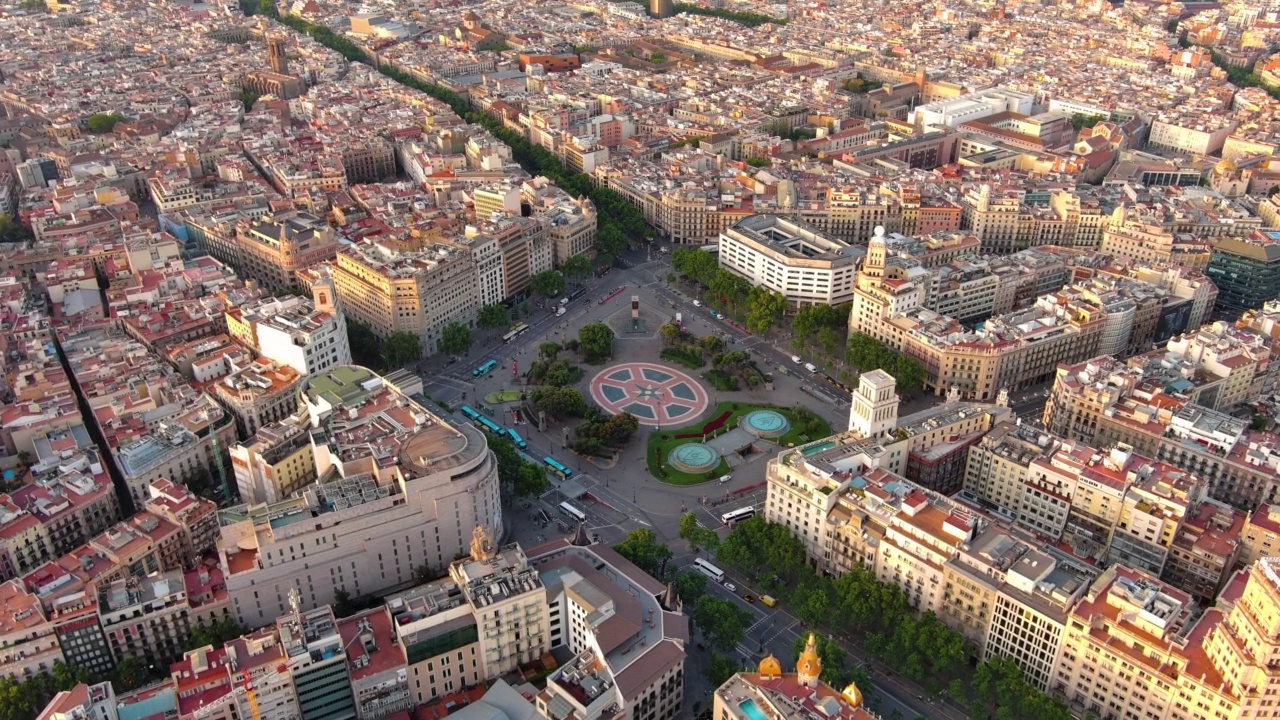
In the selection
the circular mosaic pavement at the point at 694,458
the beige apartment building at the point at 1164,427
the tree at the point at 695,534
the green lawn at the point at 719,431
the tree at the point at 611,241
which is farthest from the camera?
the tree at the point at 611,241

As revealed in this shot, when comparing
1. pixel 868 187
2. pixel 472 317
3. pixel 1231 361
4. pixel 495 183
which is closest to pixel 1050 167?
pixel 868 187

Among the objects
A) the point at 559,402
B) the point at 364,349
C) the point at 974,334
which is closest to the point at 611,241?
the point at 364,349

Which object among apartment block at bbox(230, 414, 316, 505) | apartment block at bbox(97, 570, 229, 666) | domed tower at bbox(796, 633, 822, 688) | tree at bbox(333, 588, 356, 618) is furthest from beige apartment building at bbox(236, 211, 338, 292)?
domed tower at bbox(796, 633, 822, 688)

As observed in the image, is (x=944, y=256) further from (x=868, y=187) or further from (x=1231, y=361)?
(x=1231, y=361)

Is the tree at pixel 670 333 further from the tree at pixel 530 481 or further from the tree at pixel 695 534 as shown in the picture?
the tree at pixel 695 534

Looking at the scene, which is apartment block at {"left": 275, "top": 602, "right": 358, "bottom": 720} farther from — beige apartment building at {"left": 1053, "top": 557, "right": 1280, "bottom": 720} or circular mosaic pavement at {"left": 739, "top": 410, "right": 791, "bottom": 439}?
beige apartment building at {"left": 1053, "top": 557, "right": 1280, "bottom": 720}

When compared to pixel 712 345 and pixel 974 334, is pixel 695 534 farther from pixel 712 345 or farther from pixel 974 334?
pixel 974 334

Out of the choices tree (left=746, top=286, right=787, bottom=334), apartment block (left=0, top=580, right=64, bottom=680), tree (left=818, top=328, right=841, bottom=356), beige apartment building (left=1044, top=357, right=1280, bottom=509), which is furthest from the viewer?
tree (left=746, top=286, right=787, bottom=334)

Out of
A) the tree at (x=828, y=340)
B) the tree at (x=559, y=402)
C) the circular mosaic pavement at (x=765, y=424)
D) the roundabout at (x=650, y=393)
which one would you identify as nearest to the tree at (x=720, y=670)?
the circular mosaic pavement at (x=765, y=424)
